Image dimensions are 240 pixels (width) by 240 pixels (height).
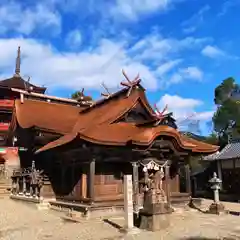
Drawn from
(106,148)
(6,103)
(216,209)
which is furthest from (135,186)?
(6,103)

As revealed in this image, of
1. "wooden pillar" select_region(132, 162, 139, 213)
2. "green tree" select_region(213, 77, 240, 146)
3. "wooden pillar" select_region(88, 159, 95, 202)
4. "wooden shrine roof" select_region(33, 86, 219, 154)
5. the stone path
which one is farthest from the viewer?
"green tree" select_region(213, 77, 240, 146)

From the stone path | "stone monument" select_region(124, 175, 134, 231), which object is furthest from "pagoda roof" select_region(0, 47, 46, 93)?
"stone monument" select_region(124, 175, 134, 231)

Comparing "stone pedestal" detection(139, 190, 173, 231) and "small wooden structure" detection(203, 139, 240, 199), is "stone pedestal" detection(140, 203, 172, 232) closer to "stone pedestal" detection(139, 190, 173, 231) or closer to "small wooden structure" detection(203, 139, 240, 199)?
"stone pedestal" detection(139, 190, 173, 231)

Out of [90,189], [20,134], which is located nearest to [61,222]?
[90,189]

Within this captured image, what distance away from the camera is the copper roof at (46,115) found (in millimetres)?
19375

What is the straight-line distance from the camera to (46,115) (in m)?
21.0

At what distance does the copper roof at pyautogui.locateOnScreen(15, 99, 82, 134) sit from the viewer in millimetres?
19375

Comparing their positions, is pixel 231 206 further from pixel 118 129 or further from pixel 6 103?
pixel 6 103

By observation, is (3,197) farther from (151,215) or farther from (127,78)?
(151,215)

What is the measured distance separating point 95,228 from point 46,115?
10472 mm

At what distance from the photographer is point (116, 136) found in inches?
634

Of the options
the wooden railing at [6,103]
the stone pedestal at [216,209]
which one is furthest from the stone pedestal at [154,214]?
the wooden railing at [6,103]

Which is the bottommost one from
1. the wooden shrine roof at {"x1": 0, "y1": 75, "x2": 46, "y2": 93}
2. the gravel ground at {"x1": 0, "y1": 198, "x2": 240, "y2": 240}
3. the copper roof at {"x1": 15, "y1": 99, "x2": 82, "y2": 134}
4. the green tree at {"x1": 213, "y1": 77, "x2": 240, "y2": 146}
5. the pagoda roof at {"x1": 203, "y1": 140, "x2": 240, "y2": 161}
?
the gravel ground at {"x1": 0, "y1": 198, "x2": 240, "y2": 240}

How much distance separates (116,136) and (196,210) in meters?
6.27
